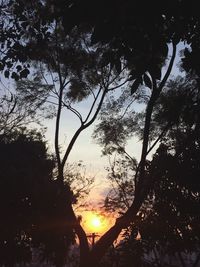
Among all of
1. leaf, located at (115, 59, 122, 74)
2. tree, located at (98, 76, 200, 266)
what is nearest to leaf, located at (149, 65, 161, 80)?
leaf, located at (115, 59, 122, 74)

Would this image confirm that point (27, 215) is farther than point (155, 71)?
Yes

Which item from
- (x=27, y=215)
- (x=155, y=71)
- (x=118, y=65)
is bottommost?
(x=155, y=71)

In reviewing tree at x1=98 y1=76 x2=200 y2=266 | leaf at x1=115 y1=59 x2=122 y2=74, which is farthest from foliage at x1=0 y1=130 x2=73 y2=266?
leaf at x1=115 y1=59 x2=122 y2=74

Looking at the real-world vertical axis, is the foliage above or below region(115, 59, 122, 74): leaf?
above

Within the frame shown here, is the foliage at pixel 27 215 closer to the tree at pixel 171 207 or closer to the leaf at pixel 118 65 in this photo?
the tree at pixel 171 207

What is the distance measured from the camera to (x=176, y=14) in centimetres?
376

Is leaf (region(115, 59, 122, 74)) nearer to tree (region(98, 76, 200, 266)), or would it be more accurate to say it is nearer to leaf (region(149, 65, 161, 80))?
leaf (region(149, 65, 161, 80))

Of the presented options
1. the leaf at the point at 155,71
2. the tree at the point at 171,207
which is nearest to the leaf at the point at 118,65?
the leaf at the point at 155,71

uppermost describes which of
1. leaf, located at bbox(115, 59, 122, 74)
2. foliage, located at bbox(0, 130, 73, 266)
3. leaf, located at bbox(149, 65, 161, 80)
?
foliage, located at bbox(0, 130, 73, 266)

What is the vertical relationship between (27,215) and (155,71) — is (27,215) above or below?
above

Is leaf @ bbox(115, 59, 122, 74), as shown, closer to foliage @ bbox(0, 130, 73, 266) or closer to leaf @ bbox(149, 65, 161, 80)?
leaf @ bbox(149, 65, 161, 80)

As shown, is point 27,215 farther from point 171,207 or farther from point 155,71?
point 155,71

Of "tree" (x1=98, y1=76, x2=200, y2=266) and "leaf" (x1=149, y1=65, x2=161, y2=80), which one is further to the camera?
"tree" (x1=98, y1=76, x2=200, y2=266)

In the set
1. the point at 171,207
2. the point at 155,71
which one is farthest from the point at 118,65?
the point at 171,207
